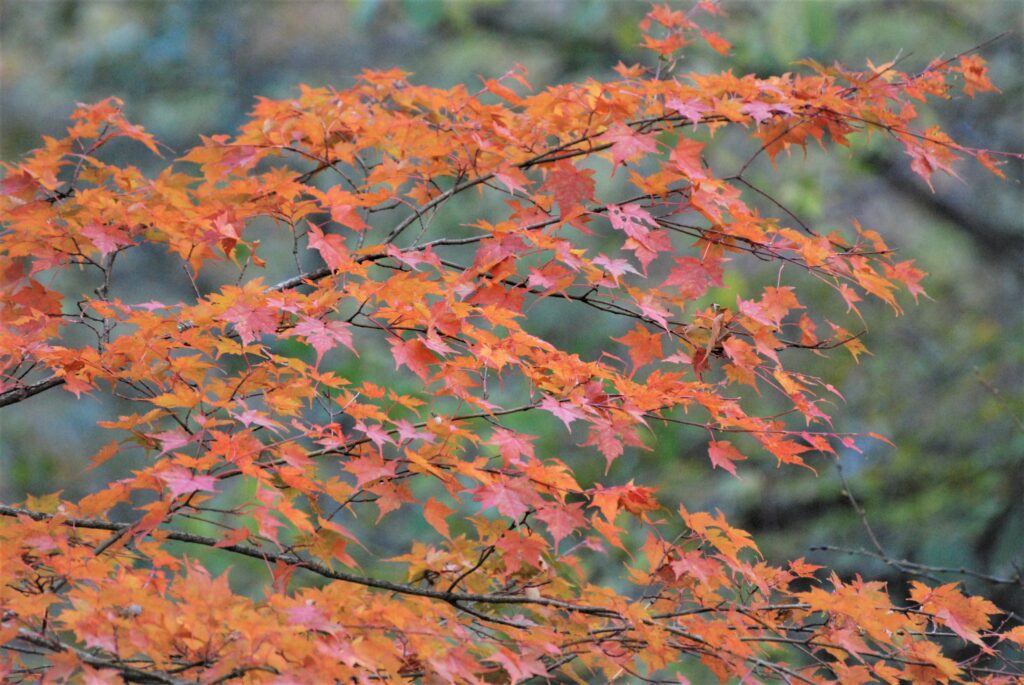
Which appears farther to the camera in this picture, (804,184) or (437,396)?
(804,184)

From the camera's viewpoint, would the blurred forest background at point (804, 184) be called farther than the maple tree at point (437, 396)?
Yes

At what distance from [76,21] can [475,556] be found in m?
5.17

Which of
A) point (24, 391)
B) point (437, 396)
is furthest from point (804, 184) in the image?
point (24, 391)

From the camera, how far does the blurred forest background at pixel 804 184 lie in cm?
424

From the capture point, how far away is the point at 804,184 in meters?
4.71

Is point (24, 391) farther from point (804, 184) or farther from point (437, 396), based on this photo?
point (804, 184)

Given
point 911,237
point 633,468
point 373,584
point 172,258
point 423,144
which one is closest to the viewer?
point 373,584

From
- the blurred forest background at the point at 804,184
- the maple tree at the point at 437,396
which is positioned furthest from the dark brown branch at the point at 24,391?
the blurred forest background at the point at 804,184

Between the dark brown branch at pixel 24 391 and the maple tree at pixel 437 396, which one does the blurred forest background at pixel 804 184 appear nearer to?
the maple tree at pixel 437 396

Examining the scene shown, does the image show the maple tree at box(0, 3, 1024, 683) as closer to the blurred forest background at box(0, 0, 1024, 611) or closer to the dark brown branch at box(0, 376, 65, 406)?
the dark brown branch at box(0, 376, 65, 406)

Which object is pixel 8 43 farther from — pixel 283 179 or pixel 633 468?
pixel 283 179

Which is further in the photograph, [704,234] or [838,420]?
[838,420]

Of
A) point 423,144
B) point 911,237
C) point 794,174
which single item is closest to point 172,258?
point 794,174

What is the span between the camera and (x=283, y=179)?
205cm
